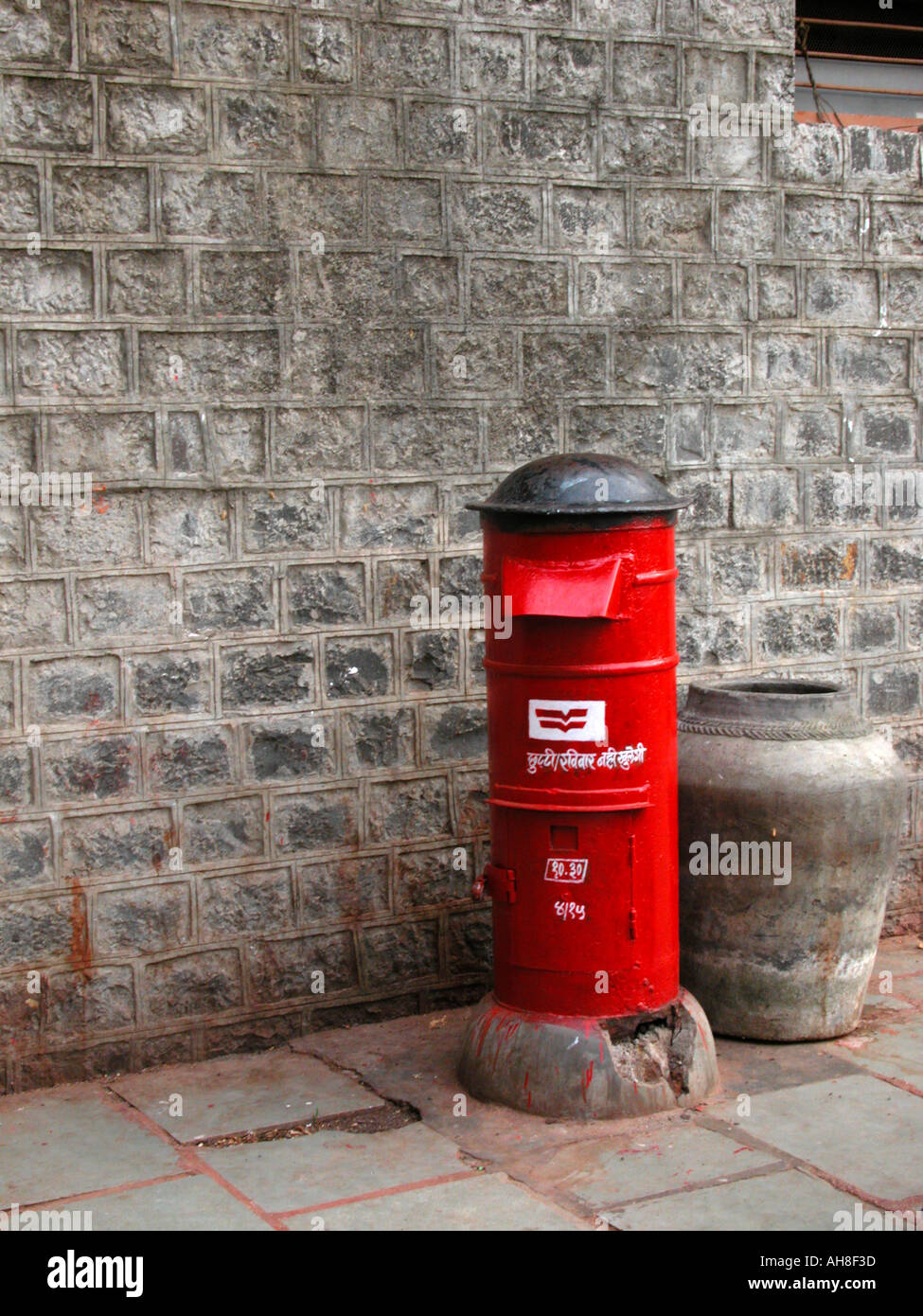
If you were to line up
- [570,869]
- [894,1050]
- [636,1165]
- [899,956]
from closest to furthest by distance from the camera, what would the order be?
[636,1165] < [570,869] < [894,1050] < [899,956]

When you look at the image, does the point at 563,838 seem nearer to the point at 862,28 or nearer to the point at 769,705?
the point at 769,705

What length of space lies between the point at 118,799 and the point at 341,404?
1516 mm

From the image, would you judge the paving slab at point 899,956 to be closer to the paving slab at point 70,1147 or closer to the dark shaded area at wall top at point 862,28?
the paving slab at point 70,1147

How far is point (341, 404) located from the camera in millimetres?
5164

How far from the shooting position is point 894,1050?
512 centimetres

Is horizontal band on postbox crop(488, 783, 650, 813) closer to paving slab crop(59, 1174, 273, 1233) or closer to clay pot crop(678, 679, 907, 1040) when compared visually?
clay pot crop(678, 679, 907, 1040)

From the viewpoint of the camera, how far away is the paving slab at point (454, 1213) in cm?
381

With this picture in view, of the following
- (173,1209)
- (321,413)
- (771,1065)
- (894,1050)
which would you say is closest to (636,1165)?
(771,1065)

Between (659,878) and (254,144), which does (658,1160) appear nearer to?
(659,878)

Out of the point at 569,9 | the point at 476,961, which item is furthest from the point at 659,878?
the point at 569,9

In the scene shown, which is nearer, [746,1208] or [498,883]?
[746,1208]

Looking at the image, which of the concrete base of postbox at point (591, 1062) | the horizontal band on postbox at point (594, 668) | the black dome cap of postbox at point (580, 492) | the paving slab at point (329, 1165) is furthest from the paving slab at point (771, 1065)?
A: the black dome cap of postbox at point (580, 492)

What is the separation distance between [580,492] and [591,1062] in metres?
1.66

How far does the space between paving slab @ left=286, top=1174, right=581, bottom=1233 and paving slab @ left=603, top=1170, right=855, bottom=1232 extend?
0.17 metres
